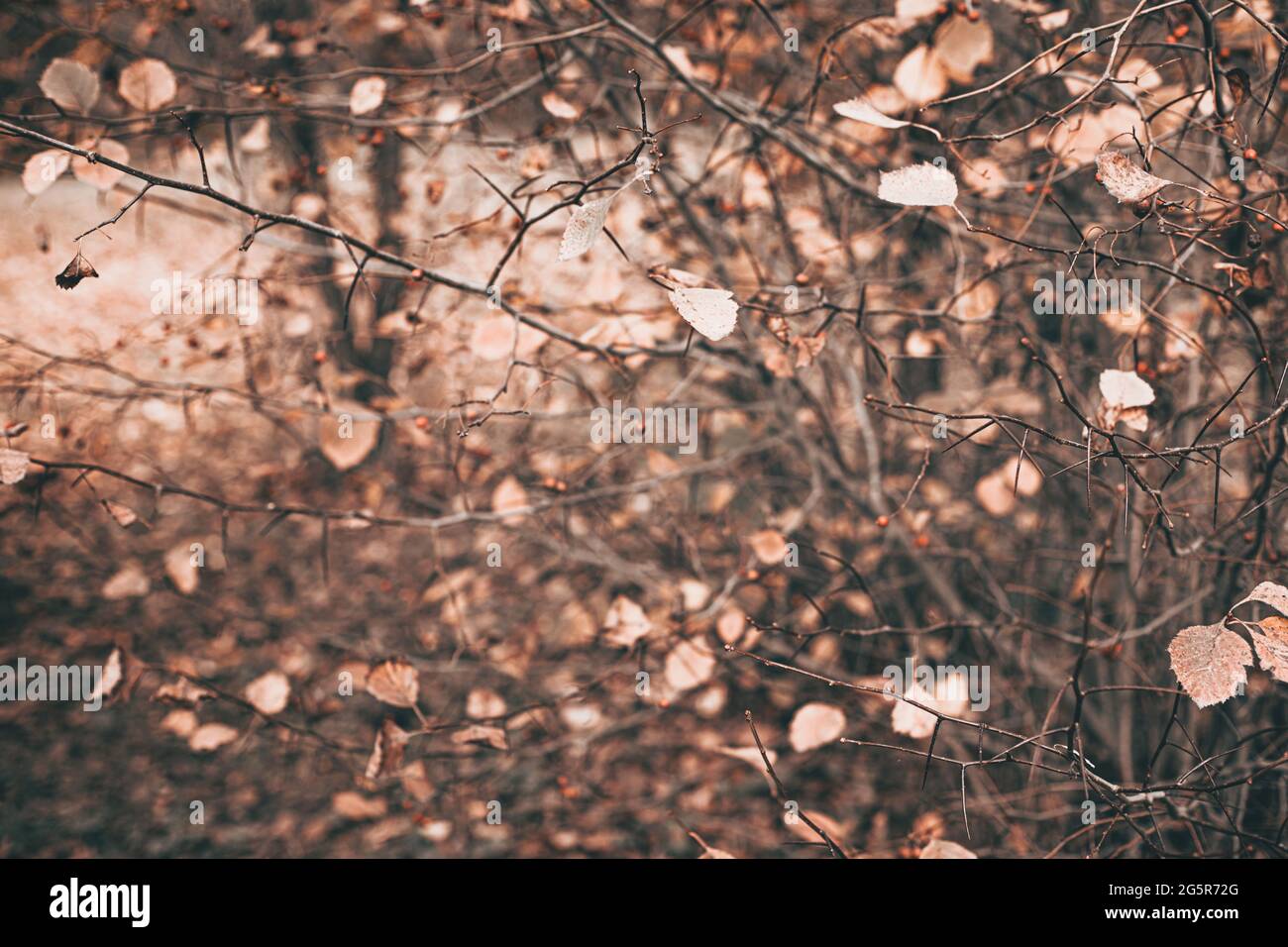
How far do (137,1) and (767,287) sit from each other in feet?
4.95

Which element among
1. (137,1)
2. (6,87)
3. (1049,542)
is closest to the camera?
(137,1)

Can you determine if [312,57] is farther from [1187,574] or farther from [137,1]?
[1187,574]

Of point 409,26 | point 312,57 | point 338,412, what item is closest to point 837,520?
point 338,412

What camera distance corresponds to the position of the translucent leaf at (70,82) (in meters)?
1.20

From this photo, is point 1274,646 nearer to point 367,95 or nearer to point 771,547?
point 771,547

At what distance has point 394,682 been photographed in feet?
4.27

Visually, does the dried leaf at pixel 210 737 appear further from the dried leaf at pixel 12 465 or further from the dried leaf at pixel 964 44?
the dried leaf at pixel 964 44

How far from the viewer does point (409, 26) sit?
1.91 meters

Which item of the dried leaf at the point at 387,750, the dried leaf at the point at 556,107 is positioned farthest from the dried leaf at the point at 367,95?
the dried leaf at the point at 387,750
